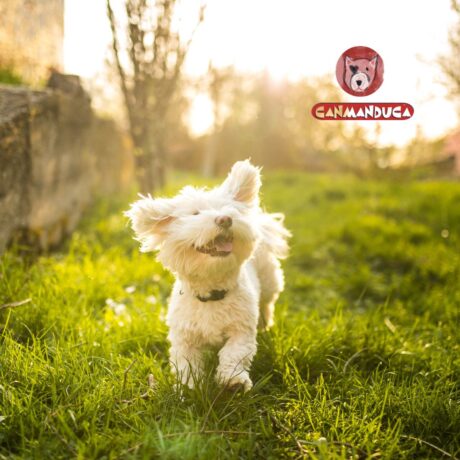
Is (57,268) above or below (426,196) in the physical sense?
below

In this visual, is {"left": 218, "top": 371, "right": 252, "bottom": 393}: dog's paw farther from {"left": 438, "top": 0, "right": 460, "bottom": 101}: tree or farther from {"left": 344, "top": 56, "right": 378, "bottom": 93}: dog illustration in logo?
{"left": 438, "top": 0, "right": 460, "bottom": 101}: tree

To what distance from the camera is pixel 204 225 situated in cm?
264

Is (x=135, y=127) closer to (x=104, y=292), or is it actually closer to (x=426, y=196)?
(x=104, y=292)

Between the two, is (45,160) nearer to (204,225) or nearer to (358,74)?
(204,225)

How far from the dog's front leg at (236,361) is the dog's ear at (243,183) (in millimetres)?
873

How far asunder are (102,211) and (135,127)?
5.42ft

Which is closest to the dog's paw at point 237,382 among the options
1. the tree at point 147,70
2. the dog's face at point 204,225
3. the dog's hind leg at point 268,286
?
the dog's face at point 204,225

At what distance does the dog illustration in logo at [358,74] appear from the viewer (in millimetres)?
3562

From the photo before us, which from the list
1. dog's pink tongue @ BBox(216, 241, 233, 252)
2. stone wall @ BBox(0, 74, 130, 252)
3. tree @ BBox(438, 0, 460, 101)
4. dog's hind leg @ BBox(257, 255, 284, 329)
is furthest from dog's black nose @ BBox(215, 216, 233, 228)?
tree @ BBox(438, 0, 460, 101)

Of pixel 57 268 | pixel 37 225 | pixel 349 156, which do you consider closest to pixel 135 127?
pixel 37 225

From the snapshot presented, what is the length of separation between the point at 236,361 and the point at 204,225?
0.80m

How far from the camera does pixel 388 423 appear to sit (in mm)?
2496

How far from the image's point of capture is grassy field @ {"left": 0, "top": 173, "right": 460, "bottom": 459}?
7.55ft

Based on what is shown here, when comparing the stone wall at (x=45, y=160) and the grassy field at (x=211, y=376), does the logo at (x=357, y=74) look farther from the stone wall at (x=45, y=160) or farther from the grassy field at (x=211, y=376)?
the stone wall at (x=45, y=160)
